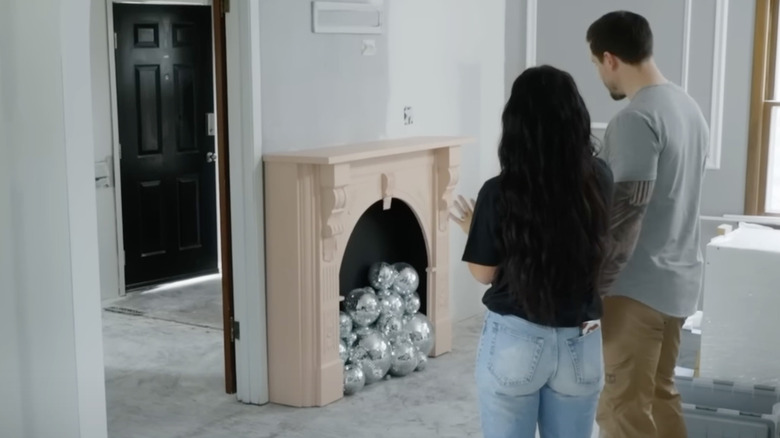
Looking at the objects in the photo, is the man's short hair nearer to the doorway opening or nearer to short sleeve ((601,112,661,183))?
short sleeve ((601,112,661,183))

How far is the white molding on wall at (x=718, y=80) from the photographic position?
5844 mm

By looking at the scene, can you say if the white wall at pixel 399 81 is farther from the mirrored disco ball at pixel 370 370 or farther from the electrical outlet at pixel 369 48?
the mirrored disco ball at pixel 370 370

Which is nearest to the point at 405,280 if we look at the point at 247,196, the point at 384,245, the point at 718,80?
the point at 384,245

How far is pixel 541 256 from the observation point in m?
2.37

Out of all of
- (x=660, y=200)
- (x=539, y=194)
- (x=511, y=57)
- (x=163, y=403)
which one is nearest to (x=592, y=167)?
(x=539, y=194)

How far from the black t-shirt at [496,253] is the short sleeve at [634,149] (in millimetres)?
415

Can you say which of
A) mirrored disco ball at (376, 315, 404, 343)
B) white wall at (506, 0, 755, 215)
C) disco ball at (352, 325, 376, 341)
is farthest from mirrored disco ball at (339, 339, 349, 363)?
white wall at (506, 0, 755, 215)

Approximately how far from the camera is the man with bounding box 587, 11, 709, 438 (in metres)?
2.90

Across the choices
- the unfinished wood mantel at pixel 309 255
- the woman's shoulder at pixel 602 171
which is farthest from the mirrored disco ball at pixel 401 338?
the woman's shoulder at pixel 602 171

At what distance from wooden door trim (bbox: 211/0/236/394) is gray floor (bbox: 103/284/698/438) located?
0.73ft

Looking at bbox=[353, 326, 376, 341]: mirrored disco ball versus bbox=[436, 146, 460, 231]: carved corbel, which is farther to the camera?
bbox=[436, 146, 460, 231]: carved corbel

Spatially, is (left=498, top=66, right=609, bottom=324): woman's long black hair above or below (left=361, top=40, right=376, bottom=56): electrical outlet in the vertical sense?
below

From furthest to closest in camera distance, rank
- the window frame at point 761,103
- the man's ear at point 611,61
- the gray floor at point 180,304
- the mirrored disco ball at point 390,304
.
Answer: the gray floor at point 180,304 < the window frame at point 761,103 < the mirrored disco ball at point 390,304 < the man's ear at point 611,61

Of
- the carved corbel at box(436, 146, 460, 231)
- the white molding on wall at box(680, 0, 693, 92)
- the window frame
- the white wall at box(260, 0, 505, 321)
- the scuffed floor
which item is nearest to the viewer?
the scuffed floor
